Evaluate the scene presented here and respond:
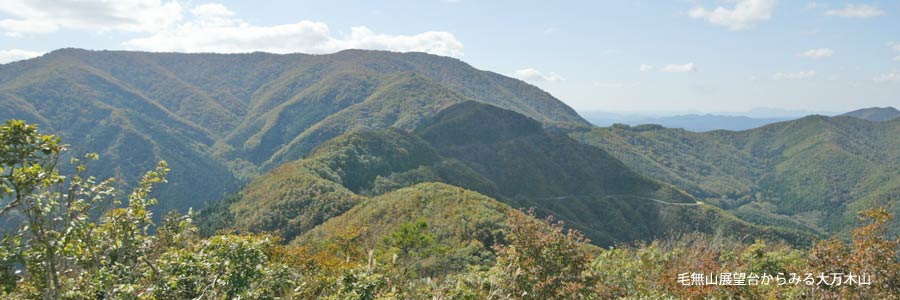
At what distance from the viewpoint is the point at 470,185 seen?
122m

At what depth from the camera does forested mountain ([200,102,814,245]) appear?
3543 inches

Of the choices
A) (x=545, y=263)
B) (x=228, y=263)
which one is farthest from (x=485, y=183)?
(x=228, y=263)

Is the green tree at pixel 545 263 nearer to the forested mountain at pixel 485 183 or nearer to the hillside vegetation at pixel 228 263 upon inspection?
the hillside vegetation at pixel 228 263

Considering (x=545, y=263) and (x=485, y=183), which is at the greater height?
(x=545, y=263)

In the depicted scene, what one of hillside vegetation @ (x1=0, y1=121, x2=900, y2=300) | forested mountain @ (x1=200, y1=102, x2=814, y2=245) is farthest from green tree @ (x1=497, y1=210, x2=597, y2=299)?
forested mountain @ (x1=200, y1=102, x2=814, y2=245)

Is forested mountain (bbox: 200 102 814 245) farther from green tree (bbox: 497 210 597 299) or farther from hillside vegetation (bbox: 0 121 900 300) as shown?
green tree (bbox: 497 210 597 299)

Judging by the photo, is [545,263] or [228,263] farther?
[545,263]

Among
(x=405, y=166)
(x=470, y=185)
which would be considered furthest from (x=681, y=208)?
(x=405, y=166)

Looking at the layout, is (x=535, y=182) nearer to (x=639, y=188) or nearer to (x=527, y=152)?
(x=527, y=152)

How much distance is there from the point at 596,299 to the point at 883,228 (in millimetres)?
8411

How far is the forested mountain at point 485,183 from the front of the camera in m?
90.0

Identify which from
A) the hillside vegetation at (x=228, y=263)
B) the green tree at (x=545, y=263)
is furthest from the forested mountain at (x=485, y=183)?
the green tree at (x=545, y=263)

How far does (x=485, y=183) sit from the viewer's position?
130 meters

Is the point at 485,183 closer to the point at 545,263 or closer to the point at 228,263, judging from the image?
the point at 545,263
